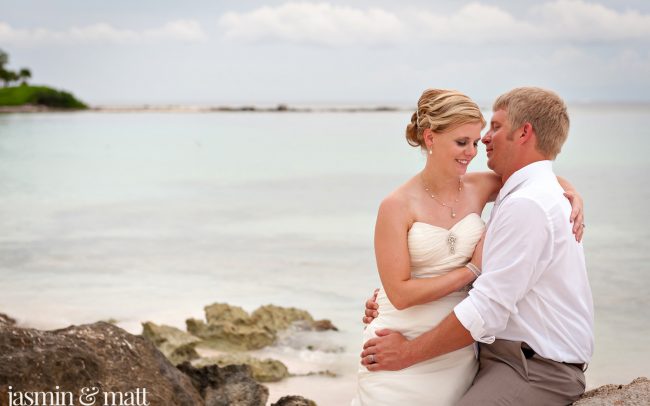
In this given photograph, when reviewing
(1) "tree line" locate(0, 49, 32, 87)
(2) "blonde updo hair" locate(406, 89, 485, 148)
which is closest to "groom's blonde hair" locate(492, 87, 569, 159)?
(2) "blonde updo hair" locate(406, 89, 485, 148)

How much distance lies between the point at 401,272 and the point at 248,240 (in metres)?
11.0

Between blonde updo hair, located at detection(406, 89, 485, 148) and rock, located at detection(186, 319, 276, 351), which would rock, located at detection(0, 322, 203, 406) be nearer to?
blonde updo hair, located at detection(406, 89, 485, 148)

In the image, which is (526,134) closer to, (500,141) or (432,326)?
(500,141)

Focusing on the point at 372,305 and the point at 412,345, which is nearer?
Result: the point at 412,345

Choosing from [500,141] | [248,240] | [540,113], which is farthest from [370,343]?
[248,240]

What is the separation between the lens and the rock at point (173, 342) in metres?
6.74

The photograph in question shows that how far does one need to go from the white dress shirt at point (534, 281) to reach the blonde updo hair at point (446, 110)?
0.34 metres

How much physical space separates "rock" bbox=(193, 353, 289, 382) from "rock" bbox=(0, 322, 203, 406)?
2.43 m

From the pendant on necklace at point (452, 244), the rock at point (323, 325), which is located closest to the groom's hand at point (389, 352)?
the pendant on necklace at point (452, 244)

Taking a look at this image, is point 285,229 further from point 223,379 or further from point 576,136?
point 576,136

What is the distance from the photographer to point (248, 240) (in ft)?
46.9

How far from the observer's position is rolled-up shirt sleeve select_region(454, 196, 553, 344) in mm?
3139

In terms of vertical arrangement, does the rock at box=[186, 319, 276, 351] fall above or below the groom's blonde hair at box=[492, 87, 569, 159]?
below

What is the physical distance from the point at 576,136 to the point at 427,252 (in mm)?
37283
